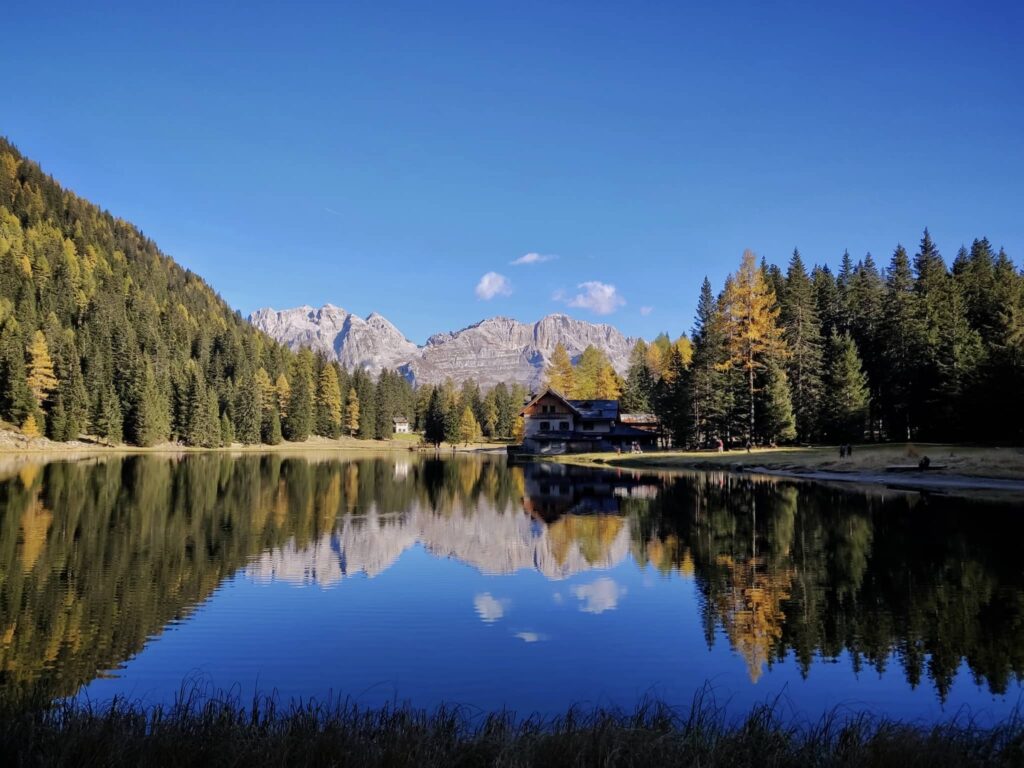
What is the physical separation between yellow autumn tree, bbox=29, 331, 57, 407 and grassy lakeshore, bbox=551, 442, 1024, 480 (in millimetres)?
79415

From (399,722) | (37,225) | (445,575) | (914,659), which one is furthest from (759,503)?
(37,225)

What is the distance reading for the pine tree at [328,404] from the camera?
506 feet

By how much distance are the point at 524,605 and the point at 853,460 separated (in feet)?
154

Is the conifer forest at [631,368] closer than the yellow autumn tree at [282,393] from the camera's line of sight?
Yes

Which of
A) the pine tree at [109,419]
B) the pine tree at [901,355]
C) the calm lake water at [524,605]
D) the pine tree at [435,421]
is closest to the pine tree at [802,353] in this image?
the pine tree at [901,355]

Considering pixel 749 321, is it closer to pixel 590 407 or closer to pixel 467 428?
pixel 590 407

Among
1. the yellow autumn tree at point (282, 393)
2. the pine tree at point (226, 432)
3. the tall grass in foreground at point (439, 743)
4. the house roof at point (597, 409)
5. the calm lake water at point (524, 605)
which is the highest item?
the yellow autumn tree at point (282, 393)

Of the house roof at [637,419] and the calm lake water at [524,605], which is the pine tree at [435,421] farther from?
the calm lake water at [524,605]

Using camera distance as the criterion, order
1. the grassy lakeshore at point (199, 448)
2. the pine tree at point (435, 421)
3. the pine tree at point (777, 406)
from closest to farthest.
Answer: the pine tree at point (777, 406)
the grassy lakeshore at point (199, 448)
the pine tree at point (435, 421)

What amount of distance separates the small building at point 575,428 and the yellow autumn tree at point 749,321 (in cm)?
2529

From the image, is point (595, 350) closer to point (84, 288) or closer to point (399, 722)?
point (84, 288)

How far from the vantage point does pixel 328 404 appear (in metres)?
156

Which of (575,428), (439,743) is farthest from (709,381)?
(439,743)

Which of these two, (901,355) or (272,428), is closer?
(901,355)
